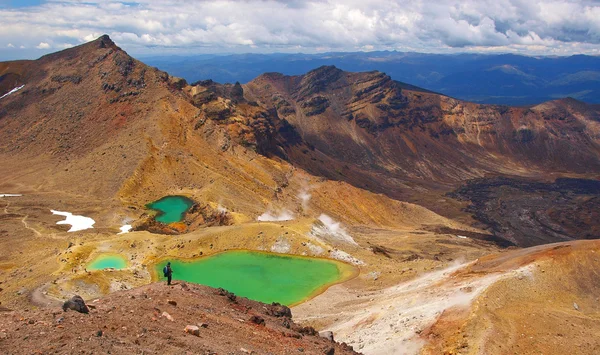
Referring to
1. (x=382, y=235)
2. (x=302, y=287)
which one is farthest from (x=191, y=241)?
(x=382, y=235)

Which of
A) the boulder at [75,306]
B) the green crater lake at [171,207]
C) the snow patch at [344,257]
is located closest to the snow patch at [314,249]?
the snow patch at [344,257]

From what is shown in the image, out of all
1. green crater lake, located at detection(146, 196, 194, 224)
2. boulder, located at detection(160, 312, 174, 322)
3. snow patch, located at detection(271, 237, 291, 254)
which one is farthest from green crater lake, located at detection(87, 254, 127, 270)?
boulder, located at detection(160, 312, 174, 322)

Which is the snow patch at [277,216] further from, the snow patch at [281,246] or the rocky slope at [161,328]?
the rocky slope at [161,328]

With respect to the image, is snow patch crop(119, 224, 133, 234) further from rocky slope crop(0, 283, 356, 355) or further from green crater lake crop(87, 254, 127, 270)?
rocky slope crop(0, 283, 356, 355)

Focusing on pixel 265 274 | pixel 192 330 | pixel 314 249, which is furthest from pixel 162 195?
pixel 192 330

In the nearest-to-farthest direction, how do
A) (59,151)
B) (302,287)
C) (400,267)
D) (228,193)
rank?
1. (302,287)
2. (400,267)
3. (228,193)
4. (59,151)

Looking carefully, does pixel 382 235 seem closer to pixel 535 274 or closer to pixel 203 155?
pixel 203 155
